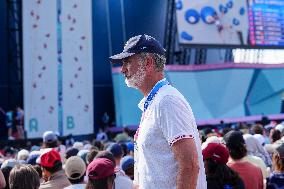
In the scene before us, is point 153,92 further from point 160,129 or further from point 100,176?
point 100,176

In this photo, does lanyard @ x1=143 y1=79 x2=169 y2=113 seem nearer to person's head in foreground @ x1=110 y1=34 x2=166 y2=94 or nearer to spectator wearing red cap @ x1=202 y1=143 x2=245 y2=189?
person's head in foreground @ x1=110 y1=34 x2=166 y2=94

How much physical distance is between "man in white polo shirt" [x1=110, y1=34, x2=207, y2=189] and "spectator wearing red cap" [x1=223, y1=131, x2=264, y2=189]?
181 centimetres

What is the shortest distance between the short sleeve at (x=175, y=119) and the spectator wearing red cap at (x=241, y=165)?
195cm

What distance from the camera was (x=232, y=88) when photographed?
20.5 meters

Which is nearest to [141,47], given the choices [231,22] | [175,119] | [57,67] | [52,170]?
[175,119]

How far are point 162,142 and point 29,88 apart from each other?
14000 mm

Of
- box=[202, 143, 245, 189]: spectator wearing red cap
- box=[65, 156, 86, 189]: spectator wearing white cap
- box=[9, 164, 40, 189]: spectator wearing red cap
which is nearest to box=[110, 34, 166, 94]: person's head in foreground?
box=[202, 143, 245, 189]: spectator wearing red cap

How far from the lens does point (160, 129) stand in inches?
98.3

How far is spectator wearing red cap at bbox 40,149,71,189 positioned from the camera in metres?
4.57

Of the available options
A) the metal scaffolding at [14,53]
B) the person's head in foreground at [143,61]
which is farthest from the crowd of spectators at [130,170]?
the metal scaffolding at [14,53]

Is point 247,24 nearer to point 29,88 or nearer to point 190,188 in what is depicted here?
point 29,88

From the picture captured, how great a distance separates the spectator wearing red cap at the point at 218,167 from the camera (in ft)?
11.0

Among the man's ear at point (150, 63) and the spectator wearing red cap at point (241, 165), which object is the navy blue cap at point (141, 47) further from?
the spectator wearing red cap at point (241, 165)

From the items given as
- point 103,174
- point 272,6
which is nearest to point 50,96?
point 272,6
